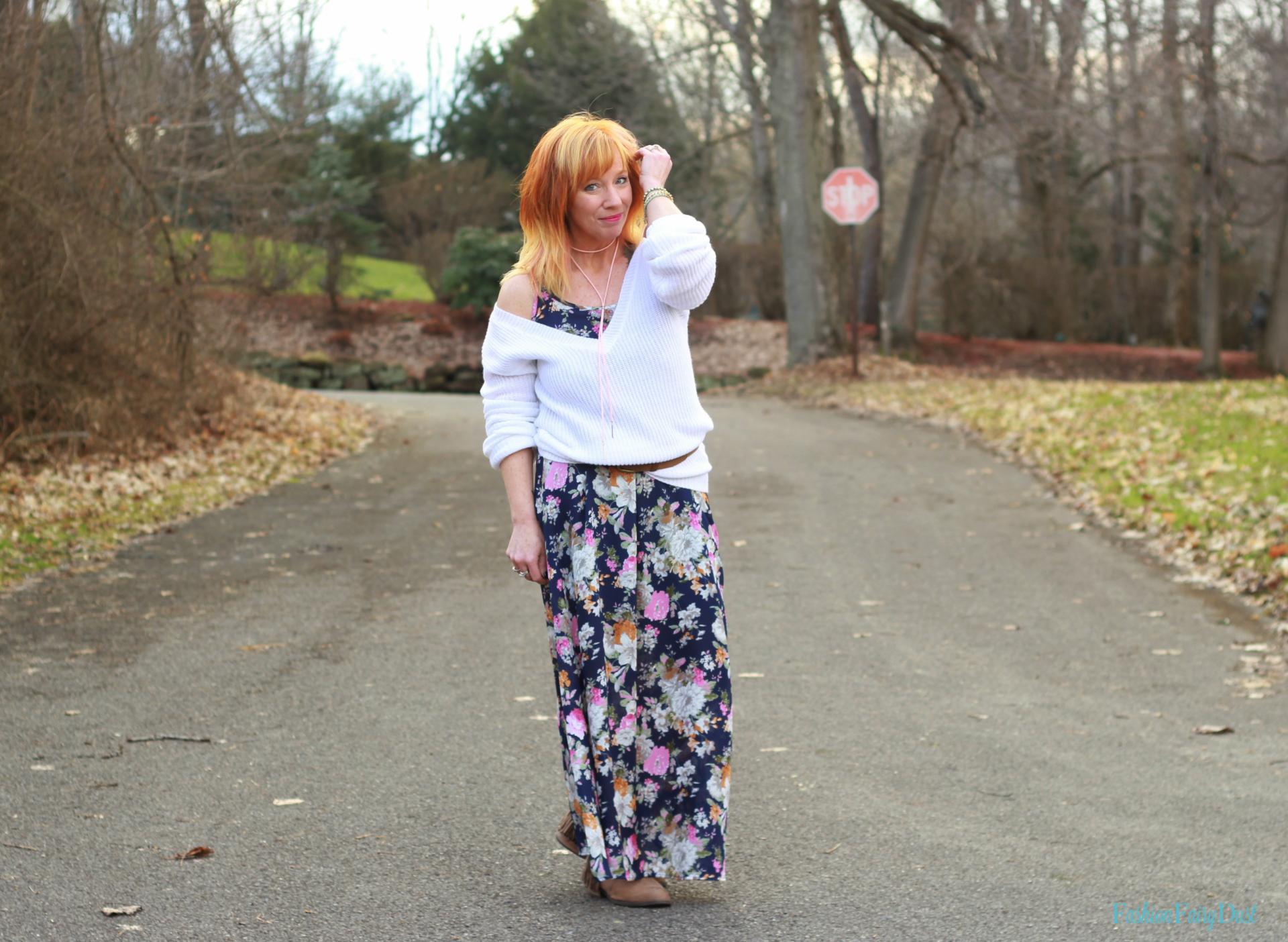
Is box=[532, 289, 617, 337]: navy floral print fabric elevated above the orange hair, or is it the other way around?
the orange hair

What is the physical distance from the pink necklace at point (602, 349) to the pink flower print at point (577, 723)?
0.68 meters

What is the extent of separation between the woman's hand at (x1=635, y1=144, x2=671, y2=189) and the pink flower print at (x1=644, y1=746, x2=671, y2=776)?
1418 mm

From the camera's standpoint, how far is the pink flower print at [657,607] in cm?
361

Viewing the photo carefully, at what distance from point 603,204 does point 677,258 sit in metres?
0.25

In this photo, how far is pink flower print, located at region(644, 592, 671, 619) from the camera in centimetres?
361

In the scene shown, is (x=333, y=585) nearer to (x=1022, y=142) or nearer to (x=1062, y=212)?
(x=1022, y=142)

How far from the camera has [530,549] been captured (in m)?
3.63

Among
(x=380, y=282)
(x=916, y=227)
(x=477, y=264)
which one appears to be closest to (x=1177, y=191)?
(x=916, y=227)

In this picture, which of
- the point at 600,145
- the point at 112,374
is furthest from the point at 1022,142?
the point at 600,145

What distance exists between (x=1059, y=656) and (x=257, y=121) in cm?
1120

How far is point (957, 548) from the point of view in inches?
379

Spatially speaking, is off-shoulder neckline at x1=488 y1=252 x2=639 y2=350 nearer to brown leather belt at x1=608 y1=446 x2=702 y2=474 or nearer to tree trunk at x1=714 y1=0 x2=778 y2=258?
brown leather belt at x1=608 y1=446 x2=702 y2=474

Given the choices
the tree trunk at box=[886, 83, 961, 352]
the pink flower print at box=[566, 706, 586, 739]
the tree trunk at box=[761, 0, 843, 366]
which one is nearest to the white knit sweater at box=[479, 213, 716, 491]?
the pink flower print at box=[566, 706, 586, 739]

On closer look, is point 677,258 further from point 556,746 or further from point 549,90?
point 549,90
